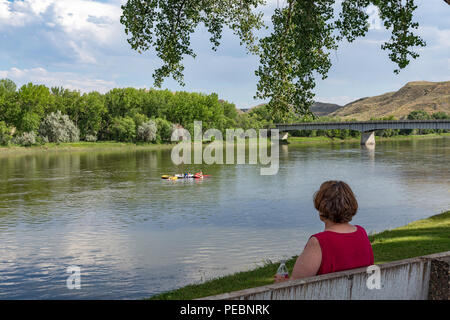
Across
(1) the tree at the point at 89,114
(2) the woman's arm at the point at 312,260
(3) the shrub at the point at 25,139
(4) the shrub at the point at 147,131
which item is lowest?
(2) the woman's arm at the point at 312,260

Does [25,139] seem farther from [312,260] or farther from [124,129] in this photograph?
[312,260]

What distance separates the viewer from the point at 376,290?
13.8 feet

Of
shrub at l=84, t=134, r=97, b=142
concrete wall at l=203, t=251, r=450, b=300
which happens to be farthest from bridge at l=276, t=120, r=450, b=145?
concrete wall at l=203, t=251, r=450, b=300

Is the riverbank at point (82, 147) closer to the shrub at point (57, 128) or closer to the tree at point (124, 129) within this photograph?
the shrub at point (57, 128)

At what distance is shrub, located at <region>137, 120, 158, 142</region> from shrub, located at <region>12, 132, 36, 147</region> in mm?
22982

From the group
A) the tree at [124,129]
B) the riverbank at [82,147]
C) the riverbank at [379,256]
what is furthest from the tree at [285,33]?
the tree at [124,129]

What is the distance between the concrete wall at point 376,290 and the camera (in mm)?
3688

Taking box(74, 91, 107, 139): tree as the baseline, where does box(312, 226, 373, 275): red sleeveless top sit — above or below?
below

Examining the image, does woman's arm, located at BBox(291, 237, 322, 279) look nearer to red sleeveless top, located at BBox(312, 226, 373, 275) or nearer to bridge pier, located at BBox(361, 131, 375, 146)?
red sleeveless top, located at BBox(312, 226, 373, 275)

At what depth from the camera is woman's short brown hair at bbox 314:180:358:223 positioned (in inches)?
158

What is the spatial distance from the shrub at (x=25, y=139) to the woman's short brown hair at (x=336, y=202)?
9267cm

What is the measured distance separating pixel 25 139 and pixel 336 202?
305 ft

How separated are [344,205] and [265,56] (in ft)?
35.4

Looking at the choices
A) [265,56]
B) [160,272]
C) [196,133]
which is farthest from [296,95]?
[196,133]
